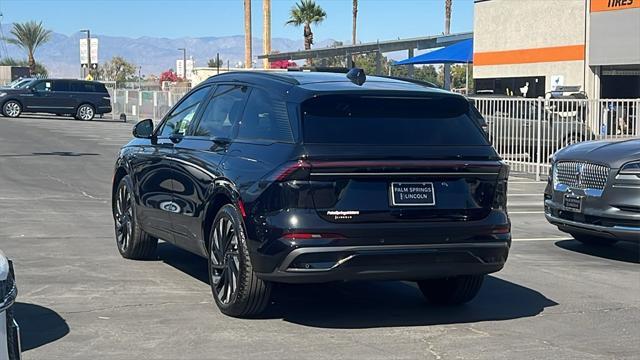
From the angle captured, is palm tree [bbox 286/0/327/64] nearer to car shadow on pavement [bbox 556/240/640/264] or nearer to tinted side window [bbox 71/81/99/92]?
tinted side window [bbox 71/81/99/92]

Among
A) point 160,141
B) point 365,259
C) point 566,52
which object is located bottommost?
point 365,259

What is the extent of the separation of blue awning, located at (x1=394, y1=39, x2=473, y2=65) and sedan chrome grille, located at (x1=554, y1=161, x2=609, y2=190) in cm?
2289

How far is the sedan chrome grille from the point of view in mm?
9891

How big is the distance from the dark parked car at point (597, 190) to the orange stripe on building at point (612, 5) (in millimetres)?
19946

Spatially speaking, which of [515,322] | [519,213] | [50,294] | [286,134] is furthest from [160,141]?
[519,213]

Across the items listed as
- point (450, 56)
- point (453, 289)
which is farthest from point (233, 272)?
point (450, 56)

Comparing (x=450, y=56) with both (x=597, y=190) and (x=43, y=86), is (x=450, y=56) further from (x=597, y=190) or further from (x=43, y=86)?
(x=597, y=190)

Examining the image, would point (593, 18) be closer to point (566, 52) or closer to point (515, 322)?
point (566, 52)

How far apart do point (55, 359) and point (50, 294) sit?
1.85 metres

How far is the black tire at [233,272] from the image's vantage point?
21.6 feet

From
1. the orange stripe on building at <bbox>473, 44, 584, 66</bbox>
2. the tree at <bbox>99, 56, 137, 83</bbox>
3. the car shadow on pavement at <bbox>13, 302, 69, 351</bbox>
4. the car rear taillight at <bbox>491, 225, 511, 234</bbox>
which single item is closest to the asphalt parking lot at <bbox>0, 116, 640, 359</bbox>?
the car shadow on pavement at <bbox>13, 302, 69, 351</bbox>

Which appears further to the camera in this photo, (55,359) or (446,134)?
(446,134)

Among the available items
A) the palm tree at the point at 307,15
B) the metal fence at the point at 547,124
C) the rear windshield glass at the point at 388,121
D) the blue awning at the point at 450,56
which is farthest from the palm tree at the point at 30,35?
the rear windshield glass at the point at 388,121

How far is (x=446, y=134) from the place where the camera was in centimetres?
676
